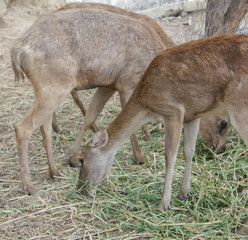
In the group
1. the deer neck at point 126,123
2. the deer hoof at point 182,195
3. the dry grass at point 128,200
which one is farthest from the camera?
the deer hoof at point 182,195

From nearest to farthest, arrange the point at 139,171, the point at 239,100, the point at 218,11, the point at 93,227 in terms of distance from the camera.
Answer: the point at 239,100
the point at 93,227
the point at 139,171
the point at 218,11

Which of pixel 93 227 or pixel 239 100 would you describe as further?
pixel 93 227

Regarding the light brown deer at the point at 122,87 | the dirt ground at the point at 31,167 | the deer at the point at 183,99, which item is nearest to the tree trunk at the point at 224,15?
the light brown deer at the point at 122,87

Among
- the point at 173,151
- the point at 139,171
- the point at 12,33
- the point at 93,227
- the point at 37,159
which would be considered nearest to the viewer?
the point at 93,227

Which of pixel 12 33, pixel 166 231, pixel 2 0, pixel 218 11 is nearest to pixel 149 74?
pixel 166 231

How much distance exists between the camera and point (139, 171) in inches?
187

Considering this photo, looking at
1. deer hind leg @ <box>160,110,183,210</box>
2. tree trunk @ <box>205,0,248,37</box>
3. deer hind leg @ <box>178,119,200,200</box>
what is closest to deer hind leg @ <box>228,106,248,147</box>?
deer hind leg @ <box>160,110,183,210</box>

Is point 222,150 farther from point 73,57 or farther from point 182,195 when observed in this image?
point 73,57

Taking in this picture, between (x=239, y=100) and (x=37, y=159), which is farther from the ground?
(x=239, y=100)

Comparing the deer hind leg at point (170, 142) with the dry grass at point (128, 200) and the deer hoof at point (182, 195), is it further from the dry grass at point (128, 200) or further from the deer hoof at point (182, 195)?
the deer hoof at point (182, 195)

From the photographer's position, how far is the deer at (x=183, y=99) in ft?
11.1

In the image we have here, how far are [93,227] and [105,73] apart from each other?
2.04 meters

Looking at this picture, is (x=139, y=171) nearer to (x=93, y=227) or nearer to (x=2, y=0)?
(x=93, y=227)

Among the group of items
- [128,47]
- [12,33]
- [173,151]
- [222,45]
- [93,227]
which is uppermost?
[222,45]
